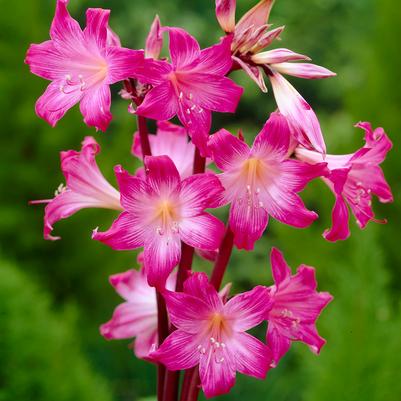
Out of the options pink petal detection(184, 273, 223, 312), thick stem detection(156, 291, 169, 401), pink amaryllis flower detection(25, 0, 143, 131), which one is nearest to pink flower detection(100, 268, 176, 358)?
thick stem detection(156, 291, 169, 401)

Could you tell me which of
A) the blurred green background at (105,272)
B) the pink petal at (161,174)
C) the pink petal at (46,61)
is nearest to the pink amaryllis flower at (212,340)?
the pink petal at (161,174)

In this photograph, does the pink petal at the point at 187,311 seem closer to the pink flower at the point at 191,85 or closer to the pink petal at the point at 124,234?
the pink petal at the point at 124,234

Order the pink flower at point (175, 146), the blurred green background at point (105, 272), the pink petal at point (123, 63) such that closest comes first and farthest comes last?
the pink petal at point (123, 63) < the pink flower at point (175, 146) < the blurred green background at point (105, 272)

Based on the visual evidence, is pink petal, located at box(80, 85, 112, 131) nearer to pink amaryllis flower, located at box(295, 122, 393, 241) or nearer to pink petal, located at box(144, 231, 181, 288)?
pink petal, located at box(144, 231, 181, 288)

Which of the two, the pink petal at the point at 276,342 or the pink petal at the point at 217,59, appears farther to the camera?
the pink petal at the point at 276,342

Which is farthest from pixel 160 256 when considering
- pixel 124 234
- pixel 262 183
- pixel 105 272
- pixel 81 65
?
pixel 105 272
